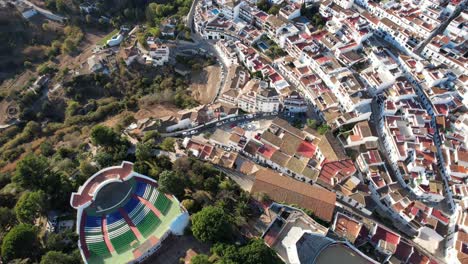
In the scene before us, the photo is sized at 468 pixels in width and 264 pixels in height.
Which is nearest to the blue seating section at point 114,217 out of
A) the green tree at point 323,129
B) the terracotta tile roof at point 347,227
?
the terracotta tile roof at point 347,227

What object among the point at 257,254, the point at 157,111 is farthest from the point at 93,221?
the point at 157,111

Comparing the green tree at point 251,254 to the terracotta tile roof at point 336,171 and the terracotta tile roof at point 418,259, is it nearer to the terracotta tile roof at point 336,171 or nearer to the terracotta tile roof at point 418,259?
the terracotta tile roof at point 336,171

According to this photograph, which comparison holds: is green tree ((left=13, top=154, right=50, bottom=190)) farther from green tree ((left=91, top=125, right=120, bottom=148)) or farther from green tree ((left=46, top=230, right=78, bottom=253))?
green tree ((left=46, top=230, right=78, bottom=253))

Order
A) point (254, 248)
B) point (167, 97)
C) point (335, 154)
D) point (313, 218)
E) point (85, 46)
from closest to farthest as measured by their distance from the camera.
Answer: point (254, 248)
point (313, 218)
point (335, 154)
point (167, 97)
point (85, 46)

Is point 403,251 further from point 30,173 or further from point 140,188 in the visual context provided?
point 30,173

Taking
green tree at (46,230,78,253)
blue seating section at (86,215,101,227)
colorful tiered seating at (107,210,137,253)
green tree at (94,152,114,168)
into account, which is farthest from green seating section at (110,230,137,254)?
green tree at (94,152,114,168)

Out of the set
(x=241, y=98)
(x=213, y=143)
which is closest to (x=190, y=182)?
(x=213, y=143)

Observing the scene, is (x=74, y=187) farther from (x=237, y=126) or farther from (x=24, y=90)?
(x=24, y=90)
